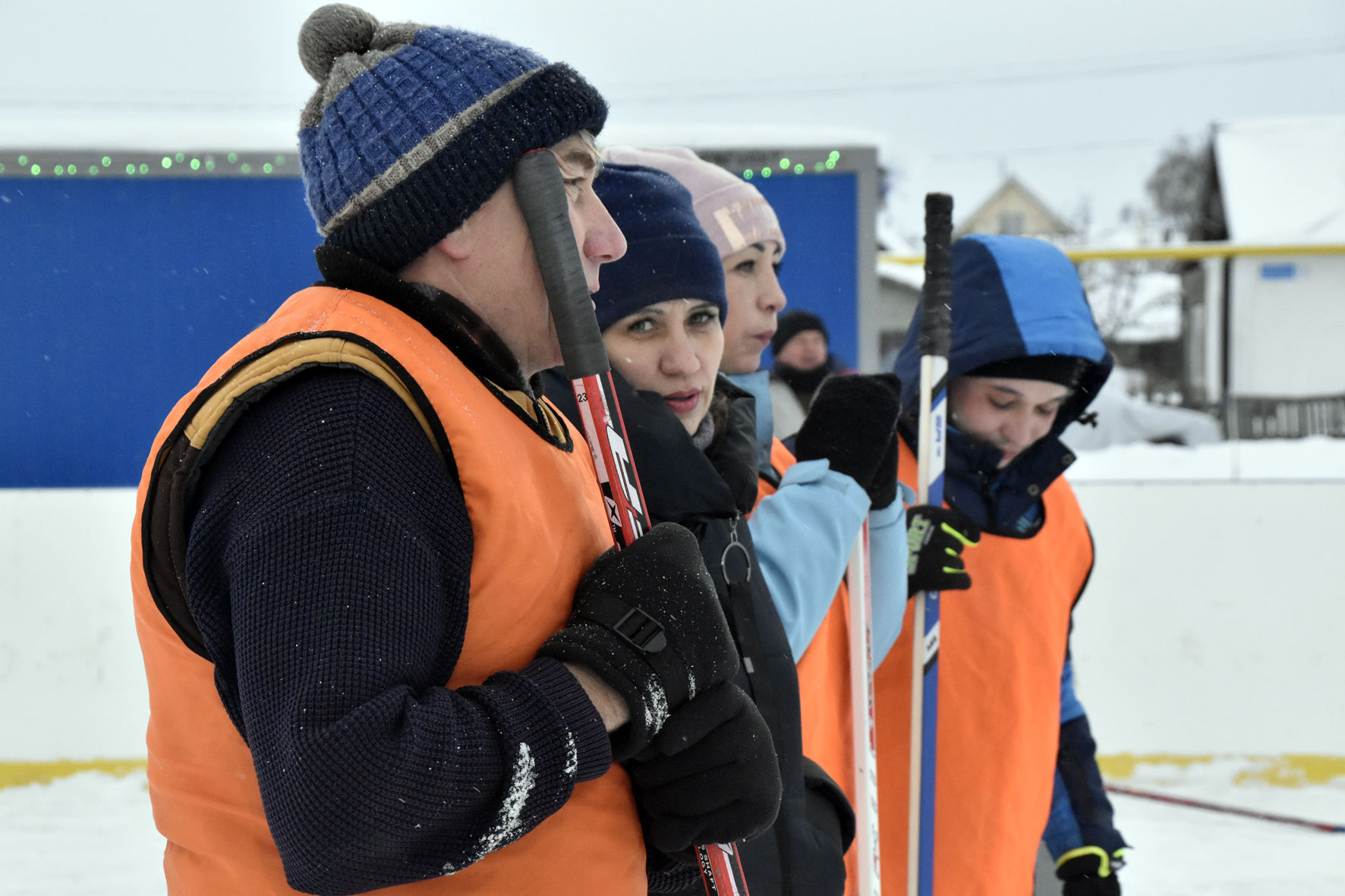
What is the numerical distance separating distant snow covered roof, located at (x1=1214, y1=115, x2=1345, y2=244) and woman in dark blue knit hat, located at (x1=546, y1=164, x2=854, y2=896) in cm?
1535

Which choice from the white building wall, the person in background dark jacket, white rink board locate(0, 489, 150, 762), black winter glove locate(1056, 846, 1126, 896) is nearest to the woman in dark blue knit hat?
black winter glove locate(1056, 846, 1126, 896)

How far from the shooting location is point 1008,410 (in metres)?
2.28

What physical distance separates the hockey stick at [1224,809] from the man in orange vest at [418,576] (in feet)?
13.8

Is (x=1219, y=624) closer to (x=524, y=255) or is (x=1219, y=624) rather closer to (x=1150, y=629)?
(x=1150, y=629)

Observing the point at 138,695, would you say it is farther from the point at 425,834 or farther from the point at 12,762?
the point at 425,834

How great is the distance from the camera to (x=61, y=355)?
18.2 ft

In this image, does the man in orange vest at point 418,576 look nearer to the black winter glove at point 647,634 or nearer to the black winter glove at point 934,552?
the black winter glove at point 647,634

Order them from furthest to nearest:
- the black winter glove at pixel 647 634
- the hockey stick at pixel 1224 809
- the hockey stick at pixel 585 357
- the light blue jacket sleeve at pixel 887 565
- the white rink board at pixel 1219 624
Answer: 1. the white rink board at pixel 1219 624
2. the hockey stick at pixel 1224 809
3. the light blue jacket sleeve at pixel 887 565
4. the hockey stick at pixel 585 357
5. the black winter glove at pixel 647 634

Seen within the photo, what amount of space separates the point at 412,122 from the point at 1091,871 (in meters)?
1.98

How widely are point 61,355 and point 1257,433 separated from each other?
326 inches

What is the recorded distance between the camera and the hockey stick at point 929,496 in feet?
6.43

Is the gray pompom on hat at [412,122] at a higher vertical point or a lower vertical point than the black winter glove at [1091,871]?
higher

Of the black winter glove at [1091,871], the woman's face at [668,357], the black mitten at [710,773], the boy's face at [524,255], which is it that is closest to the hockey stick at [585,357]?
the boy's face at [524,255]

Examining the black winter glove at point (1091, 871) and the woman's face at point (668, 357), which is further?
the black winter glove at point (1091, 871)
